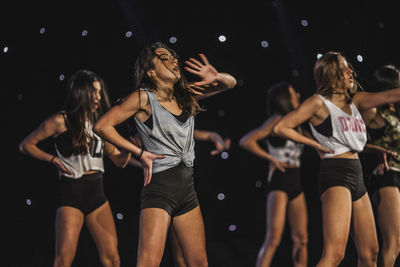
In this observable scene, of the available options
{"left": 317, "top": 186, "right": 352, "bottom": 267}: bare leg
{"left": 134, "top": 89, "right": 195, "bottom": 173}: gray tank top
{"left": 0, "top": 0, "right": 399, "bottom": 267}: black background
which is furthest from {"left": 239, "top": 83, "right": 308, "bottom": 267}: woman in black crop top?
{"left": 134, "top": 89, "right": 195, "bottom": 173}: gray tank top

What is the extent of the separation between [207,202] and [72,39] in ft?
7.78

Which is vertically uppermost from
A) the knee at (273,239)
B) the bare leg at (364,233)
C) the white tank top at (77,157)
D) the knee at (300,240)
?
the white tank top at (77,157)

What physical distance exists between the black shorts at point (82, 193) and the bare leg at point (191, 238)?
1.15 meters

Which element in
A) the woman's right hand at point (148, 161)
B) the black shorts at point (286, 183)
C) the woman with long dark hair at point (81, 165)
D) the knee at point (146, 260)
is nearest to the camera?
the knee at point (146, 260)

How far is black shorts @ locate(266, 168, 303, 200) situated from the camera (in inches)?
185

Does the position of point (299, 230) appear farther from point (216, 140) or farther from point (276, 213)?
point (216, 140)

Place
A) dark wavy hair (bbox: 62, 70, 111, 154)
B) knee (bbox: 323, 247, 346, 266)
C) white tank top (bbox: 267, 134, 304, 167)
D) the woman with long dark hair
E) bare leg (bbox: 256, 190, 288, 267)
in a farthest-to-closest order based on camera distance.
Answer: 1. white tank top (bbox: 267, 134, 304, 167)
2. bare leg (bbox: 256, 190, 288, 267)
3. dark wavy hair (bbox: 62, 70, 111, 154)
4. the woman with long dark hair
5. knee (bbox: 323, 247, 346, 266)

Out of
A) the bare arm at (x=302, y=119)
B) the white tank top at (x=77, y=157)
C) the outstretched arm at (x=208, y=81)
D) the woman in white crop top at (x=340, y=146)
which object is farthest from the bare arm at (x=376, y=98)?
the white tank top at (x=77, y=157)

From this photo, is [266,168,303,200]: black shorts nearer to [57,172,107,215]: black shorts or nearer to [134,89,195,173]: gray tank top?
[57,172,107,215]: black shorts

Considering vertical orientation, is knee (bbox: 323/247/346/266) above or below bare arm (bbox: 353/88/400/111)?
below

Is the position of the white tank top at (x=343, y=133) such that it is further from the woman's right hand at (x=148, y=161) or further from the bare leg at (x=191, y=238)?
the woman's right hand at (x=148, y=161)

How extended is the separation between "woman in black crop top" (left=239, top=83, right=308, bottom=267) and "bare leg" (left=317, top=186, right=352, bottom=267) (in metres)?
1.54

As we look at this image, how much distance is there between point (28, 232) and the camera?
5.00 metres

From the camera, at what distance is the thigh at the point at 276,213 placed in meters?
4.57
